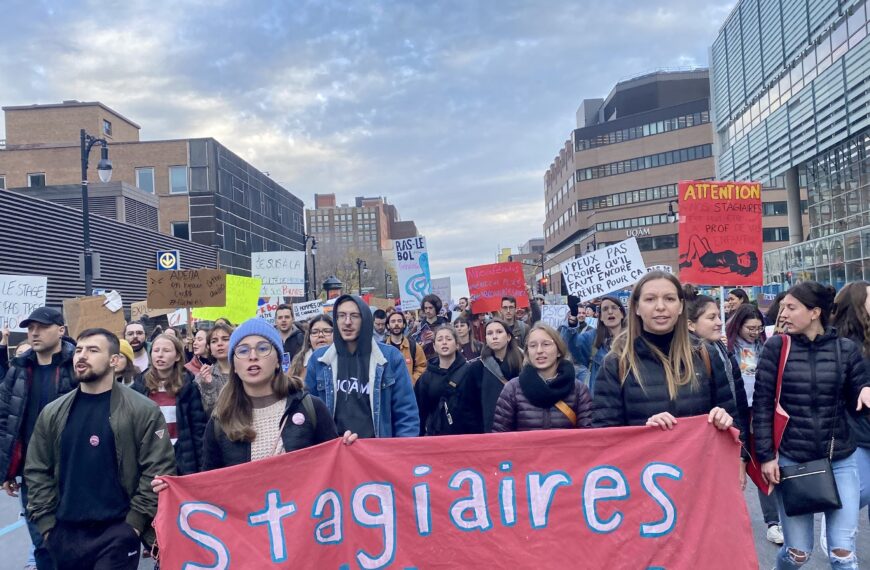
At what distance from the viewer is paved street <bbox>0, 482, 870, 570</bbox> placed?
16.3 feet

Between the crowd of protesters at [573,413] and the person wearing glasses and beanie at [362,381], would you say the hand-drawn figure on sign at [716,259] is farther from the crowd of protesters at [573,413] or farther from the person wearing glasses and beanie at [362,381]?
the person wearing glasses and beanie at [362,381]

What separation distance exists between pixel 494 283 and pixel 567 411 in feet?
25.2

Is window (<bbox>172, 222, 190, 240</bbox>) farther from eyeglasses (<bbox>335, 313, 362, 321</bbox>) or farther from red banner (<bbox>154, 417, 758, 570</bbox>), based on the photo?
red banner (<bbox>154, 417, 758, 570</bbox>)

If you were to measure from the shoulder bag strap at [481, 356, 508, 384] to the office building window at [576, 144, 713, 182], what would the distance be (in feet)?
229

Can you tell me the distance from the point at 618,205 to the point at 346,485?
252 feet

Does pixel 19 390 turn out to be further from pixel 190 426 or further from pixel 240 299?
pixel 240 299

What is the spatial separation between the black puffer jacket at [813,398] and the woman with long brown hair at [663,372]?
1.31 ft

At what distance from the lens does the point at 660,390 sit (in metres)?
3.50

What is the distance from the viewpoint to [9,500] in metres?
7.77

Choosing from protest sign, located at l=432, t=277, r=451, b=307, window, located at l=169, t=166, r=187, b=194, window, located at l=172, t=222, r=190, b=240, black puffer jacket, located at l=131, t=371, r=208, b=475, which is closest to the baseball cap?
black puffer jacket, located at l=131, t=371, r=208, b=475

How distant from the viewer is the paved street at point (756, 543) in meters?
4.98

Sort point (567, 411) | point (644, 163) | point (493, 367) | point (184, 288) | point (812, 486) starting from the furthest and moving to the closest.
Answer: point (644, 163)
point (184, 288)
point (493, 367)
point (567, 411)
point (812, 486)

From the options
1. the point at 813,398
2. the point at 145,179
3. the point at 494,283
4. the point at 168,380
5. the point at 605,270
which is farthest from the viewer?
the point at 145,179

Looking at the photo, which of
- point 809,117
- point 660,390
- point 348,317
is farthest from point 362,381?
point 809,117
